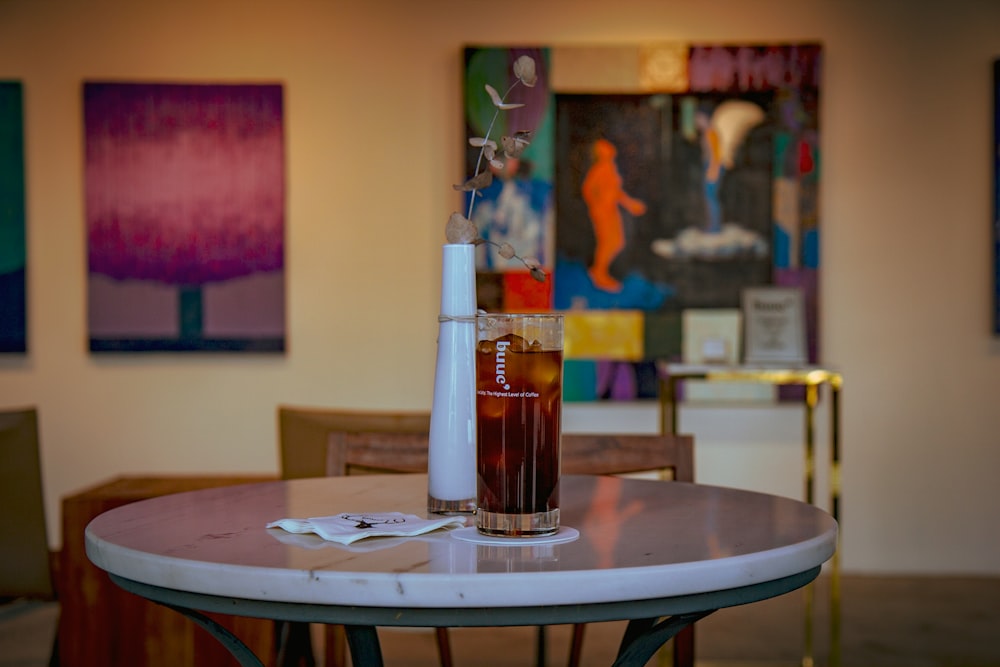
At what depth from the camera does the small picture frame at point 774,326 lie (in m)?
4.10

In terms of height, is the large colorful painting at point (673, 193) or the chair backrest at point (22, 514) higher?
the large colorful painting at point (673, 193)

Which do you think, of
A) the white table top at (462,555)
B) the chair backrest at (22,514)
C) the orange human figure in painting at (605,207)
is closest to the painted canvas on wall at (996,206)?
the orange human figure in painting at (605,207)

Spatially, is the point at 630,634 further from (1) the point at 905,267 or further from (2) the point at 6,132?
(2) the point at 6,132

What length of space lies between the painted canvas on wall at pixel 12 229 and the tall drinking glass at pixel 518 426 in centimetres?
385

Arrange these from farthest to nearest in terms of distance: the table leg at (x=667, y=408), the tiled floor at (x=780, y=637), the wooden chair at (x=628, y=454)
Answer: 1. the table leg at (x=667, y=408)
2. the tiled floor at (x=780, y=637)
3. the wooden chair at (x=628, y=454)

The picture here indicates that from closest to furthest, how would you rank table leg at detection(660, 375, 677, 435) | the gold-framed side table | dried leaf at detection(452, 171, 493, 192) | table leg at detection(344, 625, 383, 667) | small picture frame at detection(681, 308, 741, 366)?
table leg at detection(344, 625, 383, 667) < dried leaf at detection(452, 171, 493, 192) < the gold-framed side table < table leg at detection(660, 375, 677, 435) < small picture frame at detection(681, 308, 741, 366)

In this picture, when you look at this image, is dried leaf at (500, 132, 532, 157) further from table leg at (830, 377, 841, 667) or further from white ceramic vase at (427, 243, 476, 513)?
table leg at (830, 377, 841, 667)

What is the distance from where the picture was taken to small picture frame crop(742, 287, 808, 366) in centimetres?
410

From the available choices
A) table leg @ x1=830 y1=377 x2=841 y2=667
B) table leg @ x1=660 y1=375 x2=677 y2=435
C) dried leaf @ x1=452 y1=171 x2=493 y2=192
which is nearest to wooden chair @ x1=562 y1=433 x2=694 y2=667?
dried leaf @ x1=452 y1=171 x2=493 y2=192

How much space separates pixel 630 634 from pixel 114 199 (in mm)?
3587

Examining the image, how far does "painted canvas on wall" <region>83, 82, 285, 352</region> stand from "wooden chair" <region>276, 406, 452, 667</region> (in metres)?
1.86

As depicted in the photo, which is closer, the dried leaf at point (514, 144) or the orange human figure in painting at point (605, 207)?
the dried leaf at point (514, 144)

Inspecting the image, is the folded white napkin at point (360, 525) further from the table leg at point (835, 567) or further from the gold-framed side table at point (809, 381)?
the gold-framed side table at point (809, 381)

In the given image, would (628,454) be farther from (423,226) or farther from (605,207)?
(423,226)
